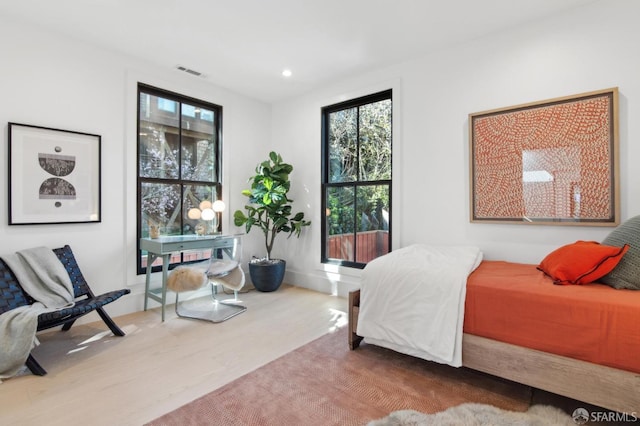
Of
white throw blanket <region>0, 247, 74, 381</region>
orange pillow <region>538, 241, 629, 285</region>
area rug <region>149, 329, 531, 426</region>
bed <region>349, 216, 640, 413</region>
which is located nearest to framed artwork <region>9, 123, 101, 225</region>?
white throw blanket <region>0, 247, 74, 381</region>

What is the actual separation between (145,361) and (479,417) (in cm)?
225

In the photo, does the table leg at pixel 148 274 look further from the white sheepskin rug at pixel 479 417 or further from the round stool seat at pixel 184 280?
the white sheepskin rug at pixel 479 417

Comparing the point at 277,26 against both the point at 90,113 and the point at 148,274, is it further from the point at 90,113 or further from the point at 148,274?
the point at 148,274

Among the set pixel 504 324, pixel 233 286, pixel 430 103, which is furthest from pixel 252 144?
pixel 504 324

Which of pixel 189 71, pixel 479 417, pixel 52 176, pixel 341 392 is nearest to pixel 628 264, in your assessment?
pixel 479 417

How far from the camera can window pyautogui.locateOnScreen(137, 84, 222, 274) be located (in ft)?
11.8

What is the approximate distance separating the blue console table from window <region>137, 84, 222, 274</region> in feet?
0.83

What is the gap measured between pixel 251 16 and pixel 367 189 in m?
2.21

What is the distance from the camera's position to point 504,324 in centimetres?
182

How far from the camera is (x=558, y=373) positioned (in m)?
1.64

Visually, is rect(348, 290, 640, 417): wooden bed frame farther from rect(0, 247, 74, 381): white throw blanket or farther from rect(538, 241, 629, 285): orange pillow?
rect(0, 247, 74, 381): white throw blanket

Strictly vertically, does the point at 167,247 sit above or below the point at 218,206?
below

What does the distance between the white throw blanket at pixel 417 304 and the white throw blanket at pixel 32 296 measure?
7.44 feet

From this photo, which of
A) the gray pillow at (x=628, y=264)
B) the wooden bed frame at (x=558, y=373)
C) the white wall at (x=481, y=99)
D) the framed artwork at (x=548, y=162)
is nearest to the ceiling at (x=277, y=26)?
the white wall at (x=481, y=99)
